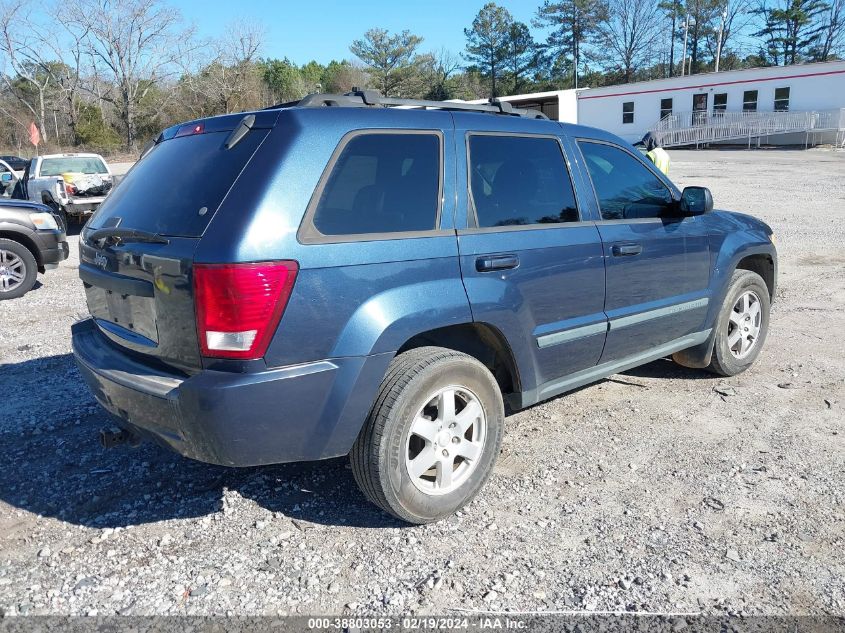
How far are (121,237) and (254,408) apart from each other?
1061mm

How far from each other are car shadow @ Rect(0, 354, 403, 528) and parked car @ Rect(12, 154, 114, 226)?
10.1 m

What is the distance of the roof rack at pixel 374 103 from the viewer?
3.12 metres

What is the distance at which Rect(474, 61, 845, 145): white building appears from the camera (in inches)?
A: 1304

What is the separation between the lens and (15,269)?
8.65 meters

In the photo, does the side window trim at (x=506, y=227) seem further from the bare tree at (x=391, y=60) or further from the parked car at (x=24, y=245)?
the bare tree at (x=391, y=60)

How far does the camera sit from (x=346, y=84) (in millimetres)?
73250

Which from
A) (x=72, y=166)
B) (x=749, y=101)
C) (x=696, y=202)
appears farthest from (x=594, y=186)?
(x=749, y=101)

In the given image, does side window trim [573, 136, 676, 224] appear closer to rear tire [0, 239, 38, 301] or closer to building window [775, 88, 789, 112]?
rear tire [0, 239, 38, 301]

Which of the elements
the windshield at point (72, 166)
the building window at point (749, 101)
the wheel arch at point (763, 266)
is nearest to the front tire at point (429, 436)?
the wheel arch at point (763, 266)

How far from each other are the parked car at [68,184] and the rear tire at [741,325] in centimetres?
1188

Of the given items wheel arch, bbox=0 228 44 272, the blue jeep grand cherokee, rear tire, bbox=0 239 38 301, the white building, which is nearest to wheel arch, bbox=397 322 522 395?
the blue jeep grand cherokee

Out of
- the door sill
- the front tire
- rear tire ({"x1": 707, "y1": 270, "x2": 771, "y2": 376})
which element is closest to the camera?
the front tire

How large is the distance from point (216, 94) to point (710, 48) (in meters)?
49.0

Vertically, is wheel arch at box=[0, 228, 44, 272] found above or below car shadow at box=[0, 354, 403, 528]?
above
